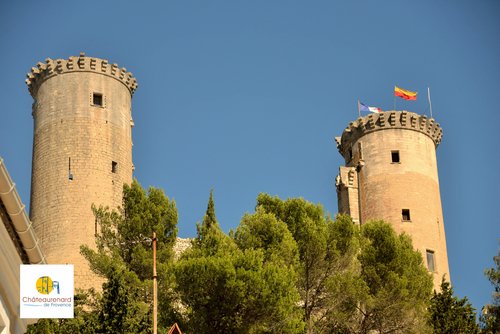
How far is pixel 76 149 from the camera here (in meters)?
44.3

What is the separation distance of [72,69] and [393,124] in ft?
49.1

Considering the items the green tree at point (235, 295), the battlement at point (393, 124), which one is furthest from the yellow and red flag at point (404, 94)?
the green tree at point (235, 295)

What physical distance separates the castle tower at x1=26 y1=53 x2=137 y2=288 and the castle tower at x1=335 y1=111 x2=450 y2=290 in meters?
10.8

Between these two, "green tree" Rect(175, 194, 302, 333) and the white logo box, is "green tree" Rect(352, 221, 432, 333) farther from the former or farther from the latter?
the white logo box

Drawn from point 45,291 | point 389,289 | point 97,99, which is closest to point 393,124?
point 97,99

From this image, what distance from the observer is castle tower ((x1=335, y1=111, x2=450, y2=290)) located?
48.8m

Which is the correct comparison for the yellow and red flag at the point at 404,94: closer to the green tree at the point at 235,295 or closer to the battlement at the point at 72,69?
the battlement at the point at 72,69

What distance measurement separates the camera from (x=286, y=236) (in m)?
32.1

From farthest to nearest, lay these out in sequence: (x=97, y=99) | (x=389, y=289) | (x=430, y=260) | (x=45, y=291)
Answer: (x=430, y=260) → (x=97, y=99) → (x=389, y=289) → (x=45, y=291)

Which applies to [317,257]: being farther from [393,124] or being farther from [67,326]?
[393,124]

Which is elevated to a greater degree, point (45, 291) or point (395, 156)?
point (395, 156)

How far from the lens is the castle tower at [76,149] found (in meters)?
42.8

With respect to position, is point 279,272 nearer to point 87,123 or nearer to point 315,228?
point 315,228

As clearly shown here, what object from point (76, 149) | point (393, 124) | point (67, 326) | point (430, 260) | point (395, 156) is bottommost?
point (67, 326)
